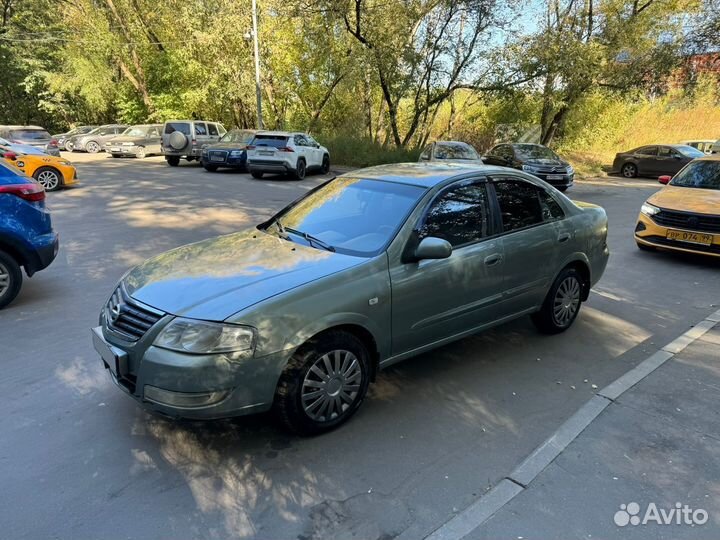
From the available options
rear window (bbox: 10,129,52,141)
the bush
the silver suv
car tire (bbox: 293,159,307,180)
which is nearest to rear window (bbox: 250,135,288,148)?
car tire (bbox: 293,159,307,180)

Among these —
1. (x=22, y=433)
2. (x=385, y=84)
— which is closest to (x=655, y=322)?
(x=22, y=433)

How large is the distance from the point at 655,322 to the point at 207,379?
4.79m

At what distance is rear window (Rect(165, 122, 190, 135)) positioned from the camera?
21098 mm

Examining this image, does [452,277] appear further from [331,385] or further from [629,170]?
[629,170]

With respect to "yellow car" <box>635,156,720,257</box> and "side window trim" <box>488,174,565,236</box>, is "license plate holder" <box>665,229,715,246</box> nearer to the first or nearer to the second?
"yellow car" <box>635,156,720,257</box>

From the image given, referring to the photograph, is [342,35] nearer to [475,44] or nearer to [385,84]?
[385,84]

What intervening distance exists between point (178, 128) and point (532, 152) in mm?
14383

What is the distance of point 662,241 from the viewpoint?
7.86 m

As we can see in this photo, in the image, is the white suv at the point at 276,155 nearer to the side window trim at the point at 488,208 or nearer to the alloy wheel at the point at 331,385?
the side window trim at the point at 488,208

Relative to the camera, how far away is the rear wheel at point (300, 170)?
17.7 m

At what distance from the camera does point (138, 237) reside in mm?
8695

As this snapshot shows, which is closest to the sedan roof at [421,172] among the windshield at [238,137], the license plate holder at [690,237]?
the license plate holder at [690,237]

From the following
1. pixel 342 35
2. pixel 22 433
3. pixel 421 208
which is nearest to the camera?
pixel 22 433

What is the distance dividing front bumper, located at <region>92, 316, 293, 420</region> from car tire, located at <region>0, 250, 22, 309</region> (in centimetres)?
327
